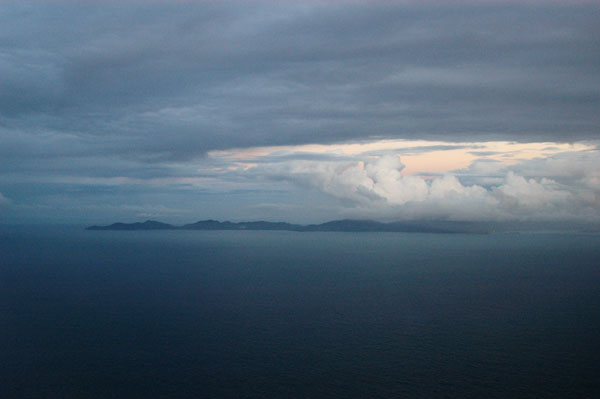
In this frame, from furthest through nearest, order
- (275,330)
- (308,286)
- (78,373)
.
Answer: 1. (308,286)
2. (275,330)
3. (78,373)

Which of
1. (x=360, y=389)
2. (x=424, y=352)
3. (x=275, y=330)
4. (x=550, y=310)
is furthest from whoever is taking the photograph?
(x=550, y=310)

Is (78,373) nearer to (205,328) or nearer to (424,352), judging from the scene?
(205,328)

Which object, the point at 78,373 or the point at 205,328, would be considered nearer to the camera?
the point at 78,373

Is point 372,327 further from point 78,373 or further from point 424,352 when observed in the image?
point 78,373

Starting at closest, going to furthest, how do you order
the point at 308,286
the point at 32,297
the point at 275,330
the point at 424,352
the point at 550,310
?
the point at 424,352 < the point at 275,330 < the point at 550,310 < the point at 32,297 < the point at 308,286

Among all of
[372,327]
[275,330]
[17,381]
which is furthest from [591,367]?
[17,381]

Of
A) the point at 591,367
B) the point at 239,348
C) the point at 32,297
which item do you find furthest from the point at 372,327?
the point at 32,297

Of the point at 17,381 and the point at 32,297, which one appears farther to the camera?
the point at 32,297

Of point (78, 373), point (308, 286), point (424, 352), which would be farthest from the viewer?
point (308, 286)
